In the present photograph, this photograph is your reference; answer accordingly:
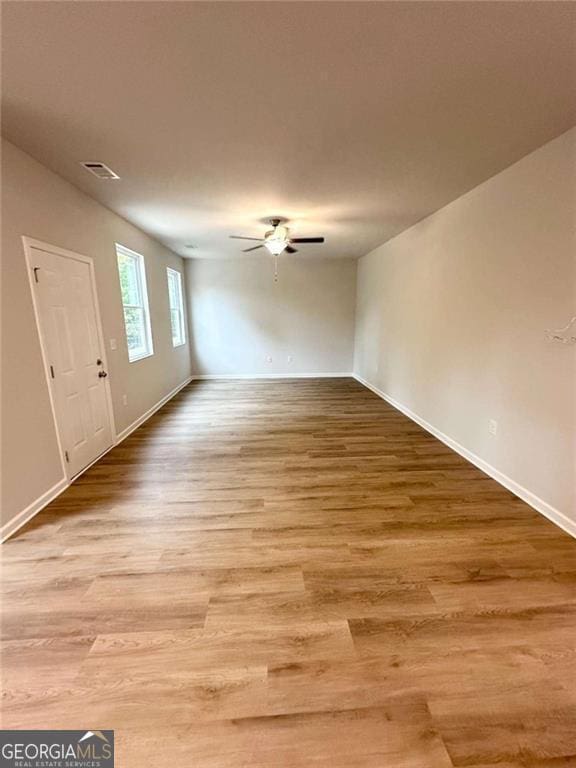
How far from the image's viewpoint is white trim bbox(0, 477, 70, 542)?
6.98 feet

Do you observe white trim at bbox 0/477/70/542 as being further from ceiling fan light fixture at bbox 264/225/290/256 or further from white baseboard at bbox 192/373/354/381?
white baseboard at bbox 192/373/354/381

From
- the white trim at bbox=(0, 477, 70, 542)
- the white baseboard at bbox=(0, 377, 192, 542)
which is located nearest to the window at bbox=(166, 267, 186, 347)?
the white baseboard at bbox=(0, 377, 192, 542)

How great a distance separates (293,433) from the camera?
13.0 feet

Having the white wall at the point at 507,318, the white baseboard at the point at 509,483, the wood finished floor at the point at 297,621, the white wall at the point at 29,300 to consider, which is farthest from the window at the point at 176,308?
the white baseboard at the point at 509,483

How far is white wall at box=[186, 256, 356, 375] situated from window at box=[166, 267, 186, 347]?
31 cm

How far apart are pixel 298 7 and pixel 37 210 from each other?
7.60 ft

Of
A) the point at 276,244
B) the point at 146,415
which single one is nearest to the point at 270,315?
the point at 276,244

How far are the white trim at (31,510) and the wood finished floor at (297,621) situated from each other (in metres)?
0.09

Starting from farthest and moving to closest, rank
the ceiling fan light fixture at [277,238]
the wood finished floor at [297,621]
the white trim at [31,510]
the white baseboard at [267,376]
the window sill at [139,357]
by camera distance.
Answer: the white baseboard at [267,376] < the window sill at [139,357] < the ceiling fan light fixture at [277,238] < the white trim at [31,510] < the wood finished floor at [297,621]

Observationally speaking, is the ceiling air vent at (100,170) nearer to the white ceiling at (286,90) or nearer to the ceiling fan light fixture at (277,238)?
the white ceiling at (286,90)

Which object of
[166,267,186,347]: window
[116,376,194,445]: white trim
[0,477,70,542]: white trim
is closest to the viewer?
[0,477,70,542]: white trim

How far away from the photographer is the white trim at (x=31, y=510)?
2.13m

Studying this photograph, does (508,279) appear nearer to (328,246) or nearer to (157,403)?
(328,246)

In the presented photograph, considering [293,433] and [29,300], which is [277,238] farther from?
[29,300]
